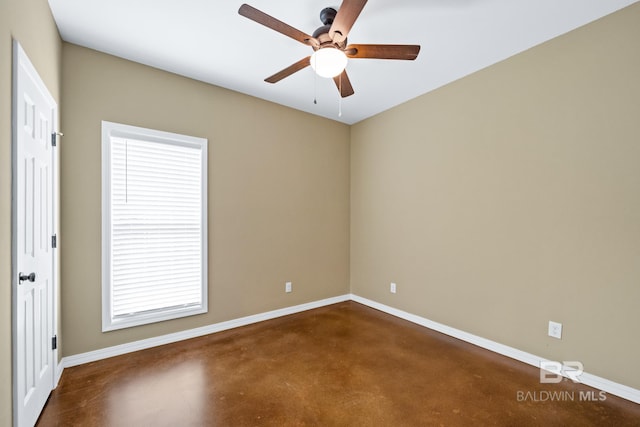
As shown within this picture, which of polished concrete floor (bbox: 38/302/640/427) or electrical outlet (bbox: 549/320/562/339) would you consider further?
electrical outlet (bbox: 549/320/562/339)

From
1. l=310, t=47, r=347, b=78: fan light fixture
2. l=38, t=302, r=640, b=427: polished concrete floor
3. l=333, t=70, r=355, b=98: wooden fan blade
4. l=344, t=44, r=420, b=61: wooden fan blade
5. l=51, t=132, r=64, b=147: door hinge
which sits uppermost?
Answer: l=344, t=44, r=420, b=61: wooden fan blade

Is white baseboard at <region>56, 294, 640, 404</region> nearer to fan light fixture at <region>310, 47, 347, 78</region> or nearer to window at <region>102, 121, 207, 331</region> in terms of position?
window at <region>102, 121, 207, 331</region>

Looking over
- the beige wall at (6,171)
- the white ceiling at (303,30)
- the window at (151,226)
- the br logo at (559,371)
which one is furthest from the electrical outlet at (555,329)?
the beige wall at (6,171)

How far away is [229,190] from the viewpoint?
10.7ft

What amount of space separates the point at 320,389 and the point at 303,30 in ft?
9.20

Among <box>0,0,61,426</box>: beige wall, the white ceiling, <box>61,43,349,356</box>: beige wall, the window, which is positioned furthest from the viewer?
the window

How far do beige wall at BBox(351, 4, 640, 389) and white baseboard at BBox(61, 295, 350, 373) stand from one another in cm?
140

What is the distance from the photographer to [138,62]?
2705mm

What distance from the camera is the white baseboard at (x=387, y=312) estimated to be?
2.07 metres

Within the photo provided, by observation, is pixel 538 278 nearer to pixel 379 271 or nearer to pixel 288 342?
pixel 379 271

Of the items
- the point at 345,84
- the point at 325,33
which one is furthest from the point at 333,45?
the point at 345,84

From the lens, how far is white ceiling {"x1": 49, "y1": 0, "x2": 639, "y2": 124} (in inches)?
78.4

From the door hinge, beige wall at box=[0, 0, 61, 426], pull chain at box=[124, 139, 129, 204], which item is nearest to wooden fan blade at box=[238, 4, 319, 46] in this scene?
beige wall at box=[0, 0, 61, 426]

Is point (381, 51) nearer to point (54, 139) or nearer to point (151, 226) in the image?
point (54, 139)
